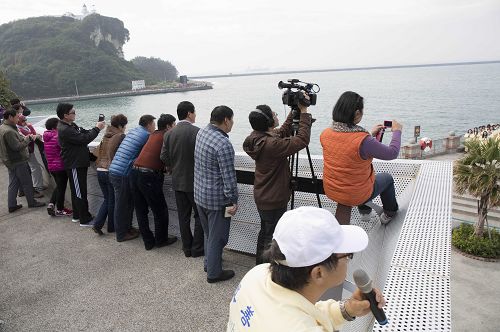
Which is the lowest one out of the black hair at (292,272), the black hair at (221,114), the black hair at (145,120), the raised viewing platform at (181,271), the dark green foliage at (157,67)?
the raised viewing platform at (181,271)

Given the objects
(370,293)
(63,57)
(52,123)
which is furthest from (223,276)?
(63,57)

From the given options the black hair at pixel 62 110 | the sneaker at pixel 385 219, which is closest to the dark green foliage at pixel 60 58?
the black hair at pixel 62 110

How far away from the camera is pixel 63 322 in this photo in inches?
114

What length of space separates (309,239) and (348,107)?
1.56m

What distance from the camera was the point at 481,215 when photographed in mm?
12297

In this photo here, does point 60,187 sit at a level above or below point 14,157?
below

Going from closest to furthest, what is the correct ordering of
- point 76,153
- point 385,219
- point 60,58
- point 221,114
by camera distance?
point 385,219 < point 221,114 < point 76,153 < point 60,58

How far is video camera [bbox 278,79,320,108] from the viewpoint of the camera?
2988 mm

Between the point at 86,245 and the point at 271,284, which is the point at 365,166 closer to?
the point at 271,284

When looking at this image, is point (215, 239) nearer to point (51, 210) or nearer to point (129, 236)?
point (129, 236)

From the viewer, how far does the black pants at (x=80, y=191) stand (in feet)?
15.7

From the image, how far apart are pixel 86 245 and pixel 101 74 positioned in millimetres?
118665

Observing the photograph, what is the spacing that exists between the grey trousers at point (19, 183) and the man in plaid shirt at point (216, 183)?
3710 mm

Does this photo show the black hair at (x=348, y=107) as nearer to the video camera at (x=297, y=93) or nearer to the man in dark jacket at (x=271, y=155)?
the man in dark jacket at (x=271, y=155)
